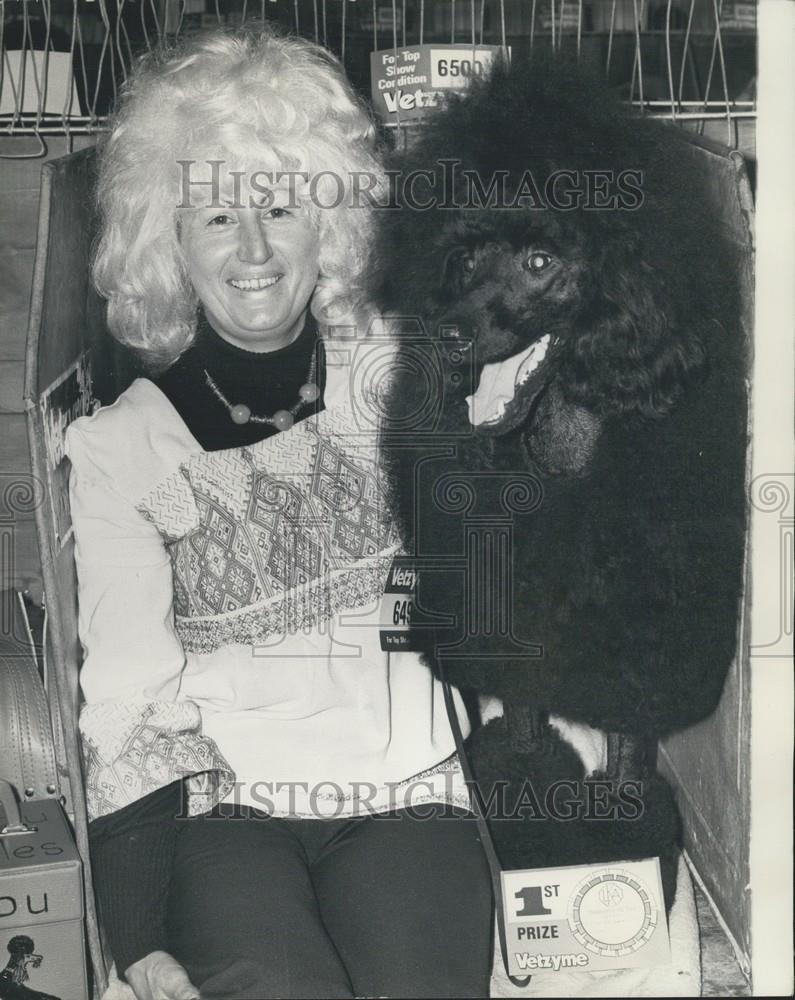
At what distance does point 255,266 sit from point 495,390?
34cm

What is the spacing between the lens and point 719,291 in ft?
4.31

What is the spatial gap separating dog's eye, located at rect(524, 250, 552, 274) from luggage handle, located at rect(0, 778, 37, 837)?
94 cm

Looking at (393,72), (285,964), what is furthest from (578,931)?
(393,72)

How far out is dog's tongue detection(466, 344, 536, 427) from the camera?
130 centimetres

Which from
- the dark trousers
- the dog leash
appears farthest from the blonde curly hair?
the dark trousers

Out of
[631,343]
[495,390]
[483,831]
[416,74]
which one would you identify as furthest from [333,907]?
[416,74]

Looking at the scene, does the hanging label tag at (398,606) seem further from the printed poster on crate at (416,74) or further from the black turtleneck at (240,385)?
the printed poster on crate at (416,74)

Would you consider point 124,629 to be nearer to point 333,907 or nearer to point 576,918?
point 333,907

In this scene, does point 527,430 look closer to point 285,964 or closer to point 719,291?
point 719,291

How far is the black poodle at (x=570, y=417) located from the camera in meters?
1.23

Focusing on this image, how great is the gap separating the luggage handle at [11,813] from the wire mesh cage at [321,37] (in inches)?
33.9

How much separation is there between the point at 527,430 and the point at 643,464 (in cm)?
14

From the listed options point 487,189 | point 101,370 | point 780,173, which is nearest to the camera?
point 487,189

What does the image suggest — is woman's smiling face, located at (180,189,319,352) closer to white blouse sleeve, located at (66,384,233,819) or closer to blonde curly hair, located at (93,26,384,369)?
blonde curly hair, located at (93,26,384,369)
